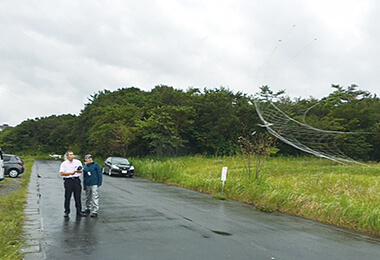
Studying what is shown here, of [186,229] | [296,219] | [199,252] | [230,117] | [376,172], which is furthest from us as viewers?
[230,117]

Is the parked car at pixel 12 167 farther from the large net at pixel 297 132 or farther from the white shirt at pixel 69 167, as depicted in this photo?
the large net at pixel 297 132

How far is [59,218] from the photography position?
8156 millimetres

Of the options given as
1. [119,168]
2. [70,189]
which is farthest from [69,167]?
[119,168]

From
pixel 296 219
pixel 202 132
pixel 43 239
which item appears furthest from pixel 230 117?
pixel 43 239

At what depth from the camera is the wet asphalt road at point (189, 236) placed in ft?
18.6

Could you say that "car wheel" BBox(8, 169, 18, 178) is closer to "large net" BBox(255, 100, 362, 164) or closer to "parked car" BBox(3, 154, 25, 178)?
"parked car" BBox(3, 154, 25, 178)

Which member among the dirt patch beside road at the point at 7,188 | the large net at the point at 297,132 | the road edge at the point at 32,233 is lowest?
the dirt patch beside road at the point at 7,188

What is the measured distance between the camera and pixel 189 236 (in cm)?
683

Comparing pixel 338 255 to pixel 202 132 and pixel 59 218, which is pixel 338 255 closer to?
pixel 59 218

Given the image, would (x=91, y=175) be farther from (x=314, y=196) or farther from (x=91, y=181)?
(x=314, y=196)

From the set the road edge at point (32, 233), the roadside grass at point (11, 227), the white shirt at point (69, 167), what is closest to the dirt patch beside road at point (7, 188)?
the roadside grass at point (11, 227)

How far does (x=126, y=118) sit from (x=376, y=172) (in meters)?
24.8

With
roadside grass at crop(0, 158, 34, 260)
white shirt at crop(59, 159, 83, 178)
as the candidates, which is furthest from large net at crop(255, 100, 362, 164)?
roadside grass at crop(0, 158, 34, 260)

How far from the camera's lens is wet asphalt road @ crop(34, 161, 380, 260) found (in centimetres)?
568
